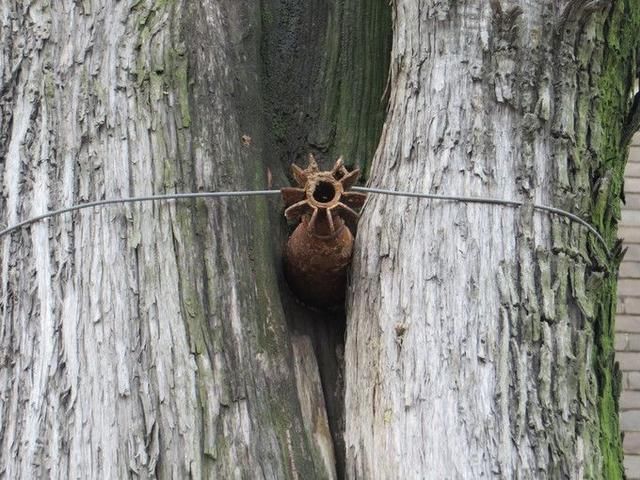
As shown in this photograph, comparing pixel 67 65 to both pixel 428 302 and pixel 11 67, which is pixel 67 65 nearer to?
pixel 11 67

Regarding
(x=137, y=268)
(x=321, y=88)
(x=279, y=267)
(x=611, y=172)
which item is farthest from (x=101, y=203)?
(x=611, y=172)

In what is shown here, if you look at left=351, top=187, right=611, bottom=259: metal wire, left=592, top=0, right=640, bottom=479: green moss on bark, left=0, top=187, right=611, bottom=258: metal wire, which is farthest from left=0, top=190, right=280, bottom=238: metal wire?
left=592, top=0, right=640, bottom=479: green moss on bark

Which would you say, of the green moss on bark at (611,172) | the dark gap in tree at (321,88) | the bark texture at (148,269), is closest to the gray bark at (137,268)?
the bark texture at (148,269)

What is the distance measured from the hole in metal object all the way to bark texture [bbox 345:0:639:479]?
0.14 m

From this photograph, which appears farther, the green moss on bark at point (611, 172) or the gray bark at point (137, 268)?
the green moss on bark at point (611, 172)

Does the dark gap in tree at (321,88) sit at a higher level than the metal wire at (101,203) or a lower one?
higher

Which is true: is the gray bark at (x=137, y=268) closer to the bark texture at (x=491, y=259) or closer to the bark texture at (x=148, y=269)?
the bark texture at (x=148, y=269)

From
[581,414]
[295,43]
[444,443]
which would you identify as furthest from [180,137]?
[581,414]

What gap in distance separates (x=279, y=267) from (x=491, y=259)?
0.54 meters

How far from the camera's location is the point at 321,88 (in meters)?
2.51

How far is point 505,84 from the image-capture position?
6.75ft

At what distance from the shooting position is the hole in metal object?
6.47 feet

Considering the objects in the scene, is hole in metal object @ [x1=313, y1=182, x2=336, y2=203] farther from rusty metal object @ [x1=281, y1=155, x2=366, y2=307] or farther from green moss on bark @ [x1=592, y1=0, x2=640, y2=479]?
green moss on bark @ [x1=592, y1=0, x2=640, y2=479]

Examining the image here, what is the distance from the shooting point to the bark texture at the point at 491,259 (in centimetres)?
181
